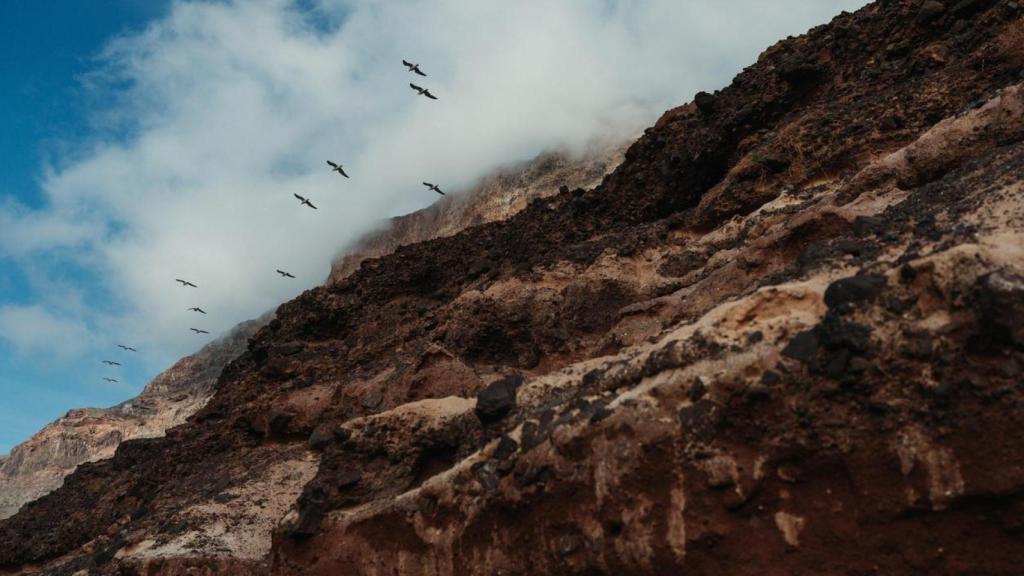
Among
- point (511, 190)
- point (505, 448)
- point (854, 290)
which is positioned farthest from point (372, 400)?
point (511, 190)

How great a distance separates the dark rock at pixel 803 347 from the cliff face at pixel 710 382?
0.01 m

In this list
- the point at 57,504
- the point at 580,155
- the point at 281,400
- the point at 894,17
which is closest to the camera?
the point at 894,17

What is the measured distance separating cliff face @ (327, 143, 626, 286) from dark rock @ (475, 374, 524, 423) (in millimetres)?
23104

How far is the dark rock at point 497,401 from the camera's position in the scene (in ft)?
23.2

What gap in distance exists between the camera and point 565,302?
1238 centimetres

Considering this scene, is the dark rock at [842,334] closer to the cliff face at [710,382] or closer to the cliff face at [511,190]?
the cliff face at [710,382]

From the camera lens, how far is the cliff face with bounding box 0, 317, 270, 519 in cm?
4422

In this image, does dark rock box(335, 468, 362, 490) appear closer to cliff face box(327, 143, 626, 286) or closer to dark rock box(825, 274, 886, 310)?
dark rock box(825, 274, 886, 310)

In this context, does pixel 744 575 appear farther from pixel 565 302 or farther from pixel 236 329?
pixel 236 329

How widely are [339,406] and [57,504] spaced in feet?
33.9

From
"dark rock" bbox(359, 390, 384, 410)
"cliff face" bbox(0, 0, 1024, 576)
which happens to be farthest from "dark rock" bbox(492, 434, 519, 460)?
"dark rock" bbox(359, 390, 384, 410)

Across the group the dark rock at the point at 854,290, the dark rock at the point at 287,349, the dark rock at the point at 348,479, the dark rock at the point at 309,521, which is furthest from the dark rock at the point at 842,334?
the dark rock at the point at 287,349

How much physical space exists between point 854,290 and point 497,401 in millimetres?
3494

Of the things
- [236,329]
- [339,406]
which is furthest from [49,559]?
[236,329]
